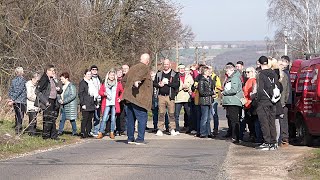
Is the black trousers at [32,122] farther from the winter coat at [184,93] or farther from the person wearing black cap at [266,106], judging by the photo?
the person wearing black cap at [266,106]

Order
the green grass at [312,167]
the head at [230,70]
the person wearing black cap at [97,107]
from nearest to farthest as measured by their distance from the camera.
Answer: the green grass at [312,167] < the head at [230,70] < the person wearing black cap at [97,107]

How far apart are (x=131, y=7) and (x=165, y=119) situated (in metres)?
17.8

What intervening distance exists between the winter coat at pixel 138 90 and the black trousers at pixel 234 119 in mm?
2297

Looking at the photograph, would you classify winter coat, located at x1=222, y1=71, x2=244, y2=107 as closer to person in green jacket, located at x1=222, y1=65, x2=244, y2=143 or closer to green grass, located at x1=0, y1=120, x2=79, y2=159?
person in green jacket, located at x1=222, y1=65, x2=244, y2=143

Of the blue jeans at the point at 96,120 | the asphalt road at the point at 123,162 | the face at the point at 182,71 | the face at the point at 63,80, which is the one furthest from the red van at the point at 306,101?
the face at the point at 63,80

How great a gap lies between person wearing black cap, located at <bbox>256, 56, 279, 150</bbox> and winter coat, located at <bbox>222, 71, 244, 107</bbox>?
172 centimetres

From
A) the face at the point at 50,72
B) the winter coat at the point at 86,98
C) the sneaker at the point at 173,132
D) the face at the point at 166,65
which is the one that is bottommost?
the sneaker at the point at 173,132

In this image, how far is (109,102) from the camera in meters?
16.9

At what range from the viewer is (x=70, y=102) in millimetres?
17297

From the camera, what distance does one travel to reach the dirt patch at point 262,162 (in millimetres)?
10172

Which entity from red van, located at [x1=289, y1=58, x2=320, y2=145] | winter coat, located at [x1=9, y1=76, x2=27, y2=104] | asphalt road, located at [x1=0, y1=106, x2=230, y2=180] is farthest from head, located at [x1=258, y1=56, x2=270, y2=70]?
winter coat, located at [x1=9, y1=76, x2=27, y2=104]

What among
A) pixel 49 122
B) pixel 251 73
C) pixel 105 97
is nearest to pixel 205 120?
pixel 251 73

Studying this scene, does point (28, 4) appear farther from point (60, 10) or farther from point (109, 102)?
point (109, 102)

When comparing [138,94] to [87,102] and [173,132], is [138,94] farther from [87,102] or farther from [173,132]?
[173,132]
